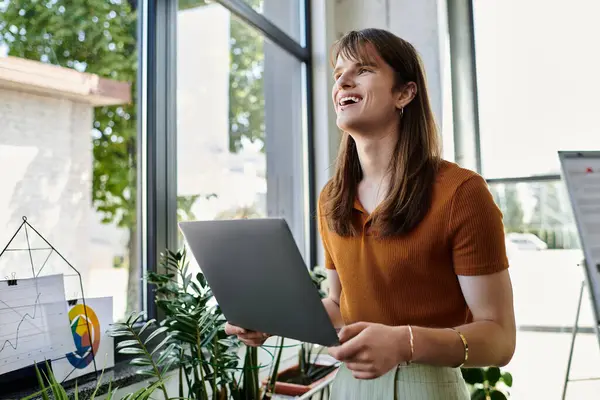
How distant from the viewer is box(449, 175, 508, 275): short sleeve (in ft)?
3.00

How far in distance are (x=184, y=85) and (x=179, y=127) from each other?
17 cm

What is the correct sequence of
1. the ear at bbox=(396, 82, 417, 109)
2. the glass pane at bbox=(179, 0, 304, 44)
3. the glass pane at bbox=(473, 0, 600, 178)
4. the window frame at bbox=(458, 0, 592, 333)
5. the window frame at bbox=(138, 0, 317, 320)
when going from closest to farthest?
1. the ear at bbox=(396, 82, 417, 109)
2. the window frame at bbox=(138, 0, 317, 320)
3. the glass pane at bbox=(179, 0, 304, 44)
4. the glass pane at bbox=(473, 0, 600, 178)
5. the window frame at bbox=(458, 0, 592, 333)

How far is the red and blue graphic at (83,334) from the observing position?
1.24 meters

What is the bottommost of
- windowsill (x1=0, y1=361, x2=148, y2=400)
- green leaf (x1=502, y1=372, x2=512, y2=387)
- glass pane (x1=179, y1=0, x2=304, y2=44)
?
green leaf (x1=502, y1=372, x2=512, y2=387)

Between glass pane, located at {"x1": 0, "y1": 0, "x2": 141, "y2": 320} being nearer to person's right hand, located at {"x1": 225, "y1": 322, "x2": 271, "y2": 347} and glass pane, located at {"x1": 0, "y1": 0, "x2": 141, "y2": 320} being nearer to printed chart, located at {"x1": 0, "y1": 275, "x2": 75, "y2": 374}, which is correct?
printed chart, located at {"x1": 0, "y1": 275, "x2": 75, "y2": 374}

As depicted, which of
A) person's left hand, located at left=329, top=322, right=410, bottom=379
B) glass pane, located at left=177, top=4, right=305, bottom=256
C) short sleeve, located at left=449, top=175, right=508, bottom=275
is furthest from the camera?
glass pane, located at left=177, top=4, right=305, bottom=256

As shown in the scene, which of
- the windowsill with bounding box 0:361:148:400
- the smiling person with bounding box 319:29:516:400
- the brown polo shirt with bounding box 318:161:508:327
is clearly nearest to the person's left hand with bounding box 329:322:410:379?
the smiling person with bounding box 319:29:516:400

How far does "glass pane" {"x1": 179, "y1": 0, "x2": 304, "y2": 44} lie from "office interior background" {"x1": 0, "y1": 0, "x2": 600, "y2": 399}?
0.01 m

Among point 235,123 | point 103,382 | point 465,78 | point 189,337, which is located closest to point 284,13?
point 235,123

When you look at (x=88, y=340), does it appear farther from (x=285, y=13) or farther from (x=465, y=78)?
(x=465, y=78)

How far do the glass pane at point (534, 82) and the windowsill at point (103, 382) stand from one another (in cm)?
222

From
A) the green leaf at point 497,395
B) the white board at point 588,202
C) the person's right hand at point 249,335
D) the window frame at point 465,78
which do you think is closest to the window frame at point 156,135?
the person's right hand at point 249,335

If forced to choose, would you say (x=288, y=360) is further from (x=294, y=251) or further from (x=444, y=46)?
(x=444, y=46)

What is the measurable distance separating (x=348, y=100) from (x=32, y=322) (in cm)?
88
